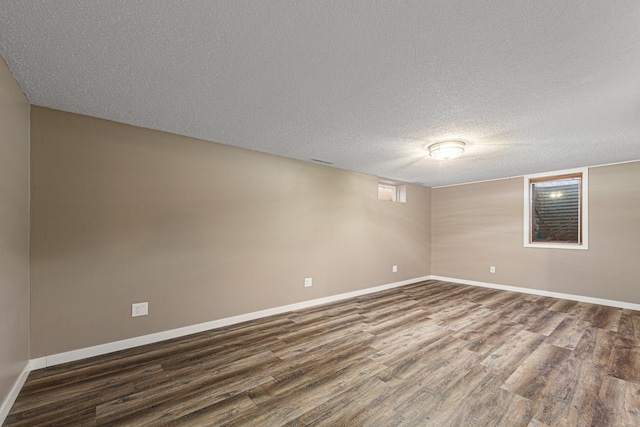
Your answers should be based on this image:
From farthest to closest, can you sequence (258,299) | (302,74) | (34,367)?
1. (258,299)
2. (34,367)
3. (302,74)

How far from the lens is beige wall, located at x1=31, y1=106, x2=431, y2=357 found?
89.2 inches

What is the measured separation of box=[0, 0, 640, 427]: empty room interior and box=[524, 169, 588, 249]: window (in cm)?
10

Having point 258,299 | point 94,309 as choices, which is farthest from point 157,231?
point 258,299

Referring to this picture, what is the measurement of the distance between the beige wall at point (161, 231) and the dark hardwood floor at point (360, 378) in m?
0.41

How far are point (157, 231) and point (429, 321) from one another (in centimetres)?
342

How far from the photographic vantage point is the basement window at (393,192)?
5438 millimetres

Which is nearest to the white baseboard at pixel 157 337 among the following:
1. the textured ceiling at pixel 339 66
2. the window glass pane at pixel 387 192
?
the textured ceiling at pixel 339 66

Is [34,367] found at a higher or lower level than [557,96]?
lower

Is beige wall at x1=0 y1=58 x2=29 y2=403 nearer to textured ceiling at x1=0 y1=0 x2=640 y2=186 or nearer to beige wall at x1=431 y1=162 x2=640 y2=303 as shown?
textured ceiling at x1=0 y1=0 x2=640 y2=186

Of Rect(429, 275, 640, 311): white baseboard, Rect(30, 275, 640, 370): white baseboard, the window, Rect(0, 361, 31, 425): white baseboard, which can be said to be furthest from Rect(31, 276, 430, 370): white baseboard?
the window

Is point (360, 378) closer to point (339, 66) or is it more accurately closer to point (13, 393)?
point (339, 66)

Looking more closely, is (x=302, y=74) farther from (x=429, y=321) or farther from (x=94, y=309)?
(x=429, y=321)

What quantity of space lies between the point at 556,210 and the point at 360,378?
5.01 m

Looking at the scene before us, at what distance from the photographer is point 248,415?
164 centimetres
